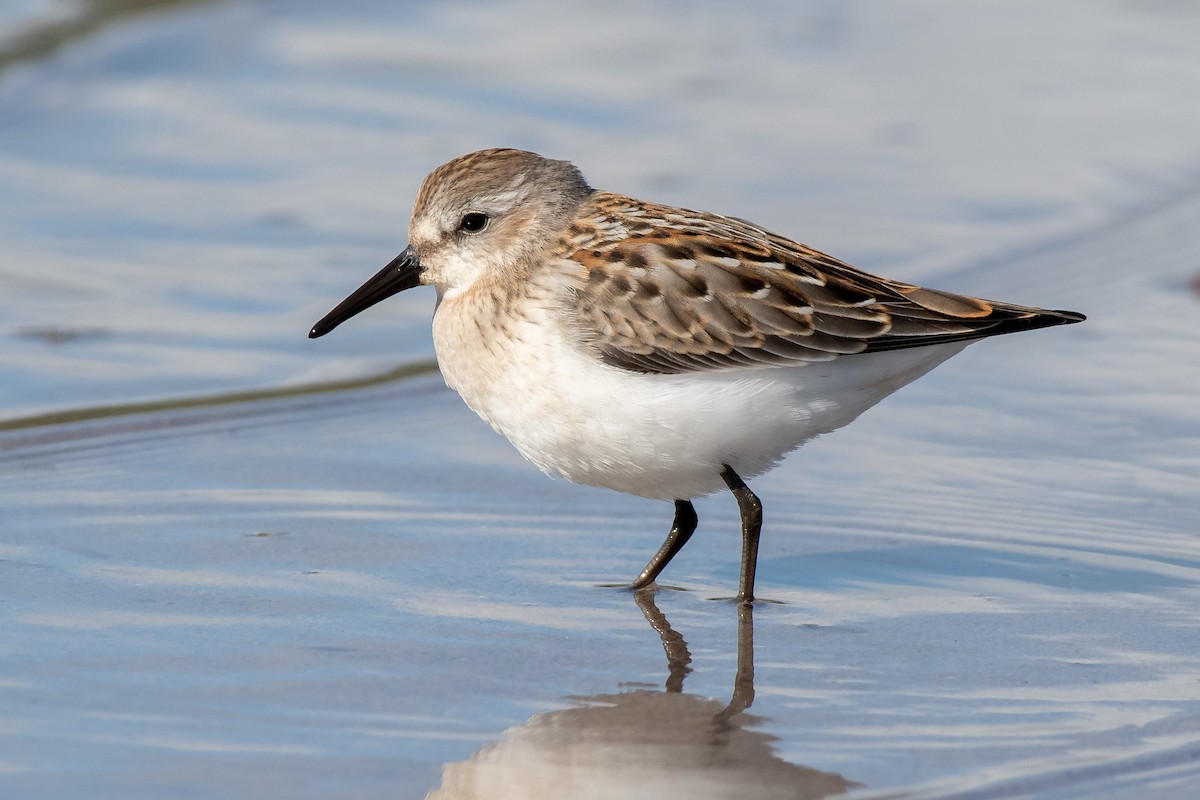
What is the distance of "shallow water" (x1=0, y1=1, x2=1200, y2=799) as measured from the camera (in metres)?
4.73

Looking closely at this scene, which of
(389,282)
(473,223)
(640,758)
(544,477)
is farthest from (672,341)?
(640,758)

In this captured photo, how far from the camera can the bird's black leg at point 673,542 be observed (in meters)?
5.96

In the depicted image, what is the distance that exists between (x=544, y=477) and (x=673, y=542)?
105 centimetres

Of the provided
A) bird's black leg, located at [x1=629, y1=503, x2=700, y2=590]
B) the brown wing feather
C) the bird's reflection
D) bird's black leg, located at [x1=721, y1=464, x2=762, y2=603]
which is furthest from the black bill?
the bird's reflection

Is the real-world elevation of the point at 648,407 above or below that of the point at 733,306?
below

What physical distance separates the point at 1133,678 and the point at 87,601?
10.1ft

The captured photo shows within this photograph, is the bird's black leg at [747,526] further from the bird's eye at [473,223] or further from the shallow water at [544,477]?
the bird's eye at [473,223]

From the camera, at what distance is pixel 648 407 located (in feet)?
18.6

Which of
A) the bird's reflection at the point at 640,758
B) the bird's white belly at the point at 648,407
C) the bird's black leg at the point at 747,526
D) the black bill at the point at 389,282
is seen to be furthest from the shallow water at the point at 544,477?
the black bill at the point at 389,282

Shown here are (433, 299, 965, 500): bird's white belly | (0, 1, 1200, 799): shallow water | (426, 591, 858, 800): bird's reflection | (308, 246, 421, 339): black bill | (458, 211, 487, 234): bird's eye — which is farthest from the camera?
(308, 246, 421, 339): black bill

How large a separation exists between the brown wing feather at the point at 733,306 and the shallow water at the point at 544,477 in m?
0.81

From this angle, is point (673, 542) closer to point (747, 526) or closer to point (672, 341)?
point (747, 526)

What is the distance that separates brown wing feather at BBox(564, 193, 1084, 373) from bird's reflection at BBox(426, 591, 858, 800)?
1.17 meters

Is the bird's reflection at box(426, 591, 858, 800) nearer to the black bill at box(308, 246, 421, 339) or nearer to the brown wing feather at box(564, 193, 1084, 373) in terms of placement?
the brown wing feather at box(564, 193, 1084, 373)
